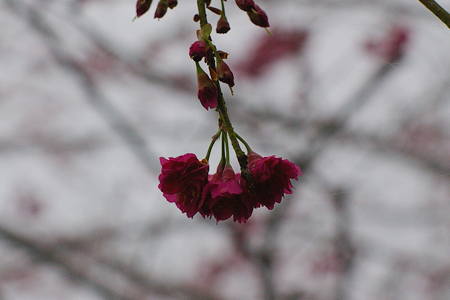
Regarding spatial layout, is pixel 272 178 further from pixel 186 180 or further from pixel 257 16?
pixel 257 16

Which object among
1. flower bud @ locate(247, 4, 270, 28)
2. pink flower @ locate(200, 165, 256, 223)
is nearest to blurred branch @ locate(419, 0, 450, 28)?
flower bud @ locate(247, 4, 270, 28)

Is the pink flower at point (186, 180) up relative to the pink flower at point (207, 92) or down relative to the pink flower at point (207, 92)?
down

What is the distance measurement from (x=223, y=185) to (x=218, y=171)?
48 mm

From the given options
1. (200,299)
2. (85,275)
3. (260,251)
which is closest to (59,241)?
(85,275)

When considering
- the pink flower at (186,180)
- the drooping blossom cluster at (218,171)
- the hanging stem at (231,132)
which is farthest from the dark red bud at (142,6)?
the pink flower at (186,180)

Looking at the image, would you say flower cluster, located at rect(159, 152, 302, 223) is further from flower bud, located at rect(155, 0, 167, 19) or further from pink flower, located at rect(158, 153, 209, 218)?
flower bud, located at rect(155, 0, 167, 19)

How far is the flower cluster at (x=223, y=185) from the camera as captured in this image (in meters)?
0.50

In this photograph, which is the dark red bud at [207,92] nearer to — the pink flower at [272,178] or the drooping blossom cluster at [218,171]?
the drooping blossom cluster at [218,171]

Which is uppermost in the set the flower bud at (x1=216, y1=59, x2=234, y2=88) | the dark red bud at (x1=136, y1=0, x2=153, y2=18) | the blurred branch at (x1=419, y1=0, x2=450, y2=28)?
the dark red bud at (x1=136, y1=0, x2=153, y2=18)

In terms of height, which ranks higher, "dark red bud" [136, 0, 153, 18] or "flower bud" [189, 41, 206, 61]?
"dark red bud" [136, 0, 153, 18]

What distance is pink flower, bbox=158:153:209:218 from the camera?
1.68ft

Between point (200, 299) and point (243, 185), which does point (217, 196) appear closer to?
point (243, 185)

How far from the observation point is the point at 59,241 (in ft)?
7.43

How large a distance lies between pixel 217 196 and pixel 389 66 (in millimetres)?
1944
